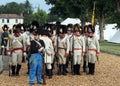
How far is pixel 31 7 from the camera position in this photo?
19350 cm

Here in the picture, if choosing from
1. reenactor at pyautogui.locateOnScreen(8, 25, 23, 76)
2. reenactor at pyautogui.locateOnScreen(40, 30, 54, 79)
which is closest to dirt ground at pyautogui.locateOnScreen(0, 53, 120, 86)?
reenactor at pyautogui.locateOnScreen(40, 30, 54, 79)

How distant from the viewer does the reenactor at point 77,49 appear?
60.8 feet

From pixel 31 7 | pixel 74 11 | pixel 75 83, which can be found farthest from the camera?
pixel 31 7

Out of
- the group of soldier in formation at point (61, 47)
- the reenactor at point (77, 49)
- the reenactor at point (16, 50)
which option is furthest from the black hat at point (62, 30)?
the reenactor at point (16, 50)

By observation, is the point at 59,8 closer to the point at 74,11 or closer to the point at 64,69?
the point at 74,11

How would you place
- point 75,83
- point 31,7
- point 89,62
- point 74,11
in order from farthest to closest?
point 31,7 → point 74,11 → point 89,62 → point 75,83

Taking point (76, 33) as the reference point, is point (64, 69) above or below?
below

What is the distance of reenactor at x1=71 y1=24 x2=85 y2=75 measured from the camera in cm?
1853

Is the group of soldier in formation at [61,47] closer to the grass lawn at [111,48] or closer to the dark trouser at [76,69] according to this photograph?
the dark trouser at [76,69]

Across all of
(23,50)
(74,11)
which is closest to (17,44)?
(23,50)

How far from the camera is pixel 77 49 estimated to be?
1862 cm

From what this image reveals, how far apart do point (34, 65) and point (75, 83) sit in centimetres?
209

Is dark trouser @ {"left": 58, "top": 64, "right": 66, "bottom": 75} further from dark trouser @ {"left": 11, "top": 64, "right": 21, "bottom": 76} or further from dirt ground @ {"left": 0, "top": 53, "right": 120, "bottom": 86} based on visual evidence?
dark trouser @ {"left": 11, "top": 64, "right": 21, "bottom": 76}

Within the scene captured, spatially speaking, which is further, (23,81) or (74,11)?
(74,11)
